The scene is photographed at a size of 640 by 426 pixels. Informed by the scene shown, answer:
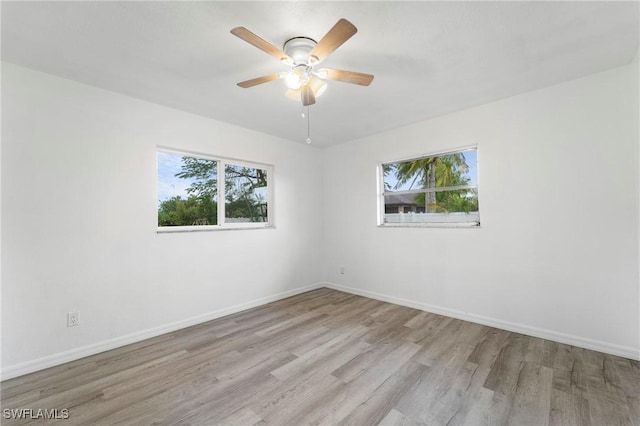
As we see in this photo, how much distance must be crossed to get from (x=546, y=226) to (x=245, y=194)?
350cm

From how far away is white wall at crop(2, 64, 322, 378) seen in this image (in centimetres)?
214

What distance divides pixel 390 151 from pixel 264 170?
1.87 metres

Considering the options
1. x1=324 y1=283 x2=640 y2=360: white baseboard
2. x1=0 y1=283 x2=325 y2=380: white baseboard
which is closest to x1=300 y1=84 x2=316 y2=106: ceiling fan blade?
x1=0 y1=283 x2=325 y2=380: white baseboard

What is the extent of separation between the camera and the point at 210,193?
11.2 feet

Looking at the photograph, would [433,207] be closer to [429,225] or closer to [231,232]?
[429,225]

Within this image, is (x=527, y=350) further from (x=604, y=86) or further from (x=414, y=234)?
(x=604, y=86)

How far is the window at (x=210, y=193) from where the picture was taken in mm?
3068

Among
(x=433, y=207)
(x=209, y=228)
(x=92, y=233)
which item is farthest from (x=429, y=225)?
(x=92, y=233)

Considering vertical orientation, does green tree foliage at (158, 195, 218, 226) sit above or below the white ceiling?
below

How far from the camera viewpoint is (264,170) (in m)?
4.05

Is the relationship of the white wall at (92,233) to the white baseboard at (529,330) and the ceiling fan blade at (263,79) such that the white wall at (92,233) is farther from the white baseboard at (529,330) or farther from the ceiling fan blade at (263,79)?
the white baseboard at (529,330)

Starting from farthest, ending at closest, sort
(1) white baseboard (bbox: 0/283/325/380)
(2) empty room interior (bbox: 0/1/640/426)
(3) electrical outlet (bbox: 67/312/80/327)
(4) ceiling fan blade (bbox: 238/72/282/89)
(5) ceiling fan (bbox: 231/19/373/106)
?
(3) electrical outlet (bbox: 67/312/80/327), (1) white baseboard (bbox: 0/283/325/380), (4) ceiling fan blade (bbox: 238/72/282/89), (2) empty room interior (bbox: 0/1/640/426), (5) ceiling fan (bbox: 231/19/373/106)

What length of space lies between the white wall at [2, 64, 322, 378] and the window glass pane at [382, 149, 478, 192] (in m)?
2.28

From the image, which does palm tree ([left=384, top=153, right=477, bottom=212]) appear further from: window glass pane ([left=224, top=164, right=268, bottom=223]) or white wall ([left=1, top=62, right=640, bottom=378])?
window glass pane ([left=224, top=164, right=268, bottom=223])
